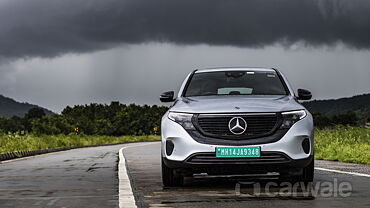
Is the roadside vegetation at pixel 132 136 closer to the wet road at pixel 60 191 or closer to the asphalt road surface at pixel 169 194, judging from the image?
the asphalt road surface at pixel 169 194

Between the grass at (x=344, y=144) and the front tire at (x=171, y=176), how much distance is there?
695cm

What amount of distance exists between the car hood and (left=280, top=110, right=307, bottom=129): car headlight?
7 centimetres

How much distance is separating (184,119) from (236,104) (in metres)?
0.75

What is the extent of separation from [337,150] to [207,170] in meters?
10.2

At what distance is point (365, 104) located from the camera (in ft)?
575

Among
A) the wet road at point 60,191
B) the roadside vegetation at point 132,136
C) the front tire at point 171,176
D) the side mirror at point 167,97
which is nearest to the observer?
the wet road at point 60,191

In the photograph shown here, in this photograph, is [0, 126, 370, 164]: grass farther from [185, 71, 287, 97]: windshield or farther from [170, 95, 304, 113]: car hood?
[170, 95, 304, 113]: car hood

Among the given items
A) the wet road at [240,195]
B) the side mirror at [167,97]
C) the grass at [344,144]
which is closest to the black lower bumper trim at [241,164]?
the wet road at [240,195]

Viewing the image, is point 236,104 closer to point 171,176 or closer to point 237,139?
point 237,139

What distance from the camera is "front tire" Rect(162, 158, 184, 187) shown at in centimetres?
837

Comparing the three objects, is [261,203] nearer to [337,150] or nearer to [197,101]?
[197,101]

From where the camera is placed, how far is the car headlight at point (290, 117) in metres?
7.83

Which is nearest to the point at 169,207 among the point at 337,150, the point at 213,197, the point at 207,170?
the point at 213,197

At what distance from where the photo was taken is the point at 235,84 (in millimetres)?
9641
